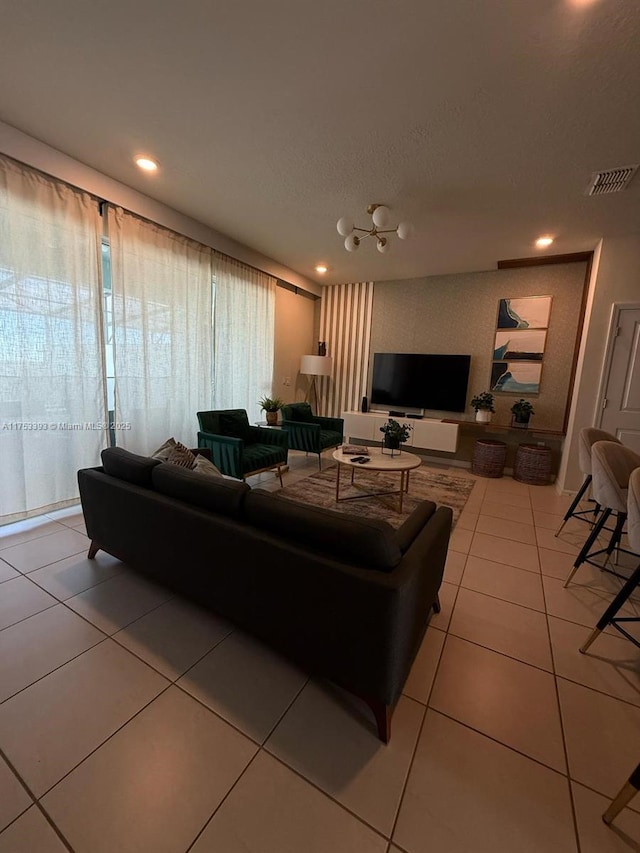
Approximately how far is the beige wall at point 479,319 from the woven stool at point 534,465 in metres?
0.45

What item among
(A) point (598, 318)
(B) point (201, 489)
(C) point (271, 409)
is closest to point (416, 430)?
(C) point (271, 409)

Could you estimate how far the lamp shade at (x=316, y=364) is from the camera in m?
5.42

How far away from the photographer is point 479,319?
4.71 meters

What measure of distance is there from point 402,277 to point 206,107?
3623 mm

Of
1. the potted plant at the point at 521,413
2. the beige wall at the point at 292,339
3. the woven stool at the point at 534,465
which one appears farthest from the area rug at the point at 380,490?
the beige wall at the point at 292,339

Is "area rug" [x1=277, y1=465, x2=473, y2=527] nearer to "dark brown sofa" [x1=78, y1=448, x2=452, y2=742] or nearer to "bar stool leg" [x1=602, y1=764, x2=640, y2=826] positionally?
"dark brown sofa" [x1=78, y1=448, x2=452, y2=742]

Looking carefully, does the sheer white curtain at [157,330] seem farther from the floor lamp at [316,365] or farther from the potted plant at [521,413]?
the potted plant at [521,413]

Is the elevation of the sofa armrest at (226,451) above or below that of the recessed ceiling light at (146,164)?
below

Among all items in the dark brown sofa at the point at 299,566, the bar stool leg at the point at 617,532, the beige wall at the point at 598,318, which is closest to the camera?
the dark brown sofa at the point at 299,566

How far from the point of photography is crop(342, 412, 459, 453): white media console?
4.70 meters

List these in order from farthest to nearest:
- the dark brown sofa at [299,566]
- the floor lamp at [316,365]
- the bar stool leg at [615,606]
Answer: the floor lamp at [316,365]
the bar stool leg at [615,606]
the dark brown sofa at [299,566]

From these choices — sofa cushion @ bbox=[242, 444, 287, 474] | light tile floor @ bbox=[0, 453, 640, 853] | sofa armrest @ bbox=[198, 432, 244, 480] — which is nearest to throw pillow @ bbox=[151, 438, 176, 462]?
light tile floor @ bbox=[0, 453, 640, 853]

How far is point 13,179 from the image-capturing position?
2.42 meters

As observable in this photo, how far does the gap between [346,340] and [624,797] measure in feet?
17.8
